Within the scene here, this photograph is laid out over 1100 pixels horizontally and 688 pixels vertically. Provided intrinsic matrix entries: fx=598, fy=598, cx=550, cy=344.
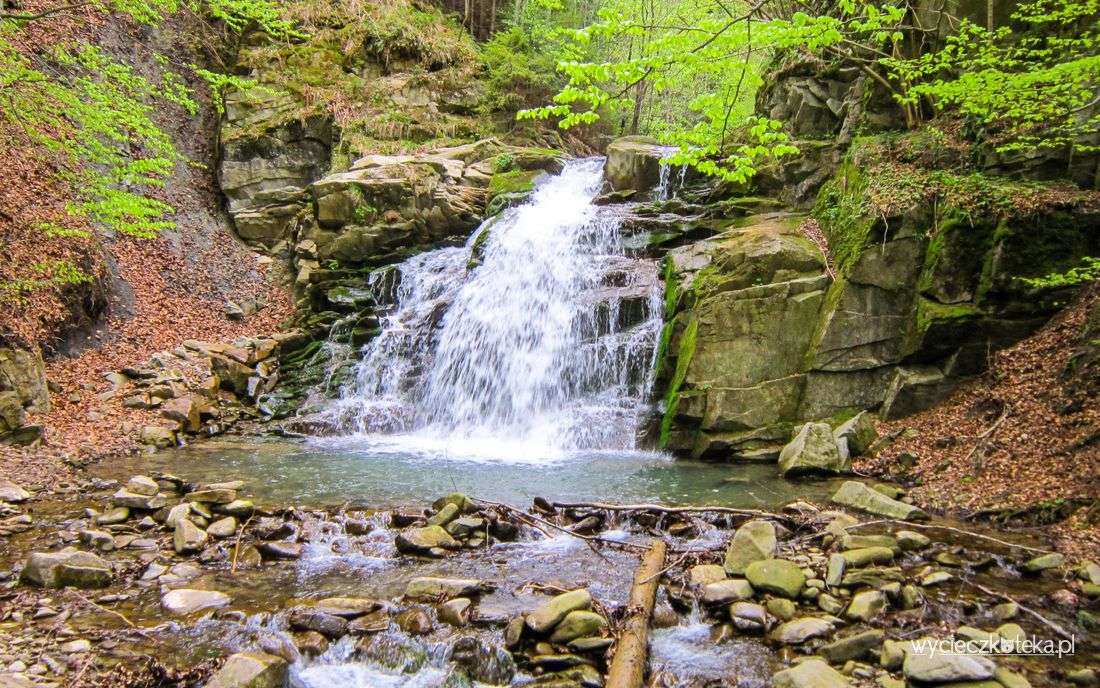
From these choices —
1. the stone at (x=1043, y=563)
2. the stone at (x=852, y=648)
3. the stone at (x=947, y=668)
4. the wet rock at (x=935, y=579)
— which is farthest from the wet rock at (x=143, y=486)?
the stone at (x=1043, y=563)

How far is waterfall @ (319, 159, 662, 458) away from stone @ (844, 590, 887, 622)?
19.2 feet

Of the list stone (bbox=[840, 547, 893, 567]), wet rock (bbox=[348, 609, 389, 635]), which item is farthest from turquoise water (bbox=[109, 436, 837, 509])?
wet rock (bbox=[348, 609, 389, 635])

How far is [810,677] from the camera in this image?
3.29 metres

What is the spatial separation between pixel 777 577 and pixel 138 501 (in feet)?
20.6

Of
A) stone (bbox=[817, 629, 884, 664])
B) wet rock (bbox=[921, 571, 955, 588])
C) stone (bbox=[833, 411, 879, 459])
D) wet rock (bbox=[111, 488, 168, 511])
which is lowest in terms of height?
wet rock (bbox=[111, 488, 168, 511])

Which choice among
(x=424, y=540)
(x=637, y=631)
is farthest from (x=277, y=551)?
(x=637, y=631)

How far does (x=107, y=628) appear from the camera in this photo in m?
3.99

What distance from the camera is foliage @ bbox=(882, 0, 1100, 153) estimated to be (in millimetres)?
7270

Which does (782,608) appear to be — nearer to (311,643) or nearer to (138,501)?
(311,643)

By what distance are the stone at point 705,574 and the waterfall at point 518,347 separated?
501 centimetres

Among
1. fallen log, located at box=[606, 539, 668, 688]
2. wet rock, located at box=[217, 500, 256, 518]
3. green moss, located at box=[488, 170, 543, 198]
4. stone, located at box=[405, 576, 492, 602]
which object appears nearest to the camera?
fallen log, located at box=[606, 539, 668, 688]

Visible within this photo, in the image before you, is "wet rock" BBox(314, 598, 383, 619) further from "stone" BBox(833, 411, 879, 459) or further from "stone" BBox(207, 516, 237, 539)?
"stone" BBox(833, 411, 879, 459)

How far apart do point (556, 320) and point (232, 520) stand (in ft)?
23.9

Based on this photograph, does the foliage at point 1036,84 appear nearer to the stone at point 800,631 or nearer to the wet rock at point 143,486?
the stone at point 800,631
